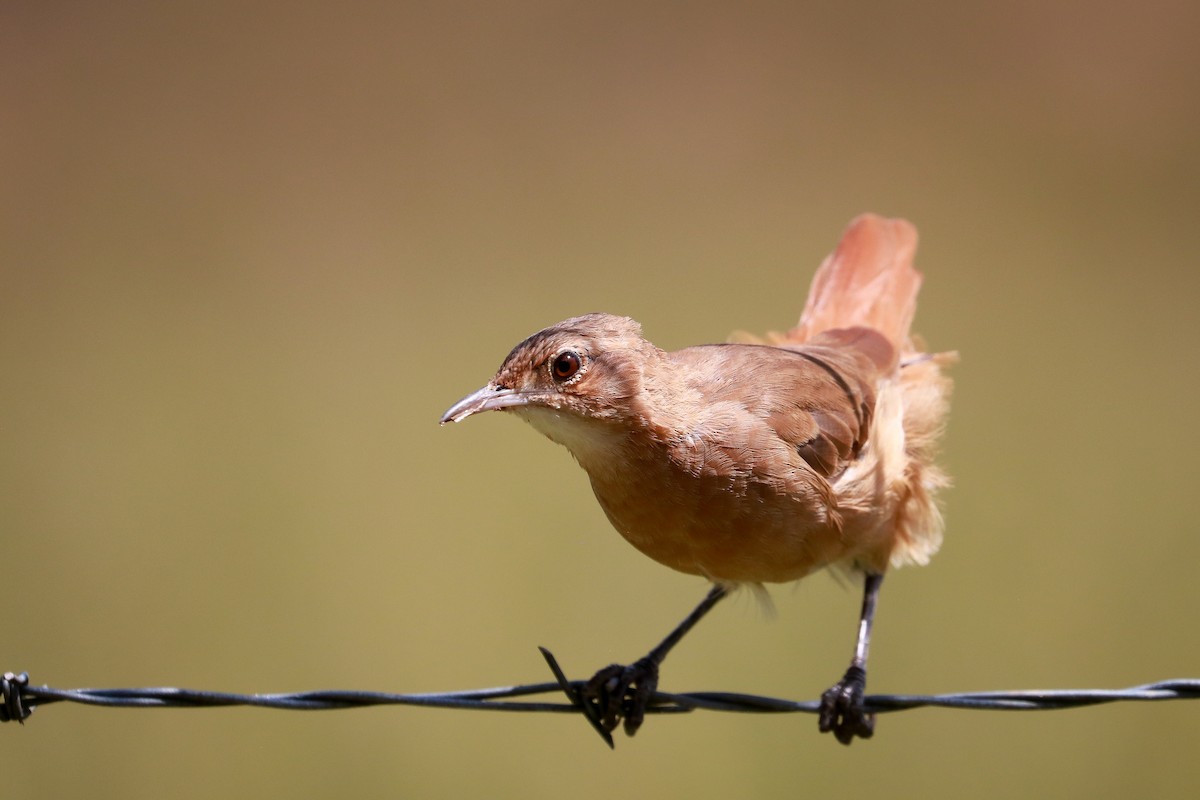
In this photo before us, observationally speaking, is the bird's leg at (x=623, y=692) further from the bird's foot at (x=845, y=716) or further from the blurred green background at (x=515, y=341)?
the blurred green background at (x=515, y=341)

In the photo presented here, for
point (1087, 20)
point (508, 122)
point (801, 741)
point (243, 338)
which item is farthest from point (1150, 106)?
point (243, 338)

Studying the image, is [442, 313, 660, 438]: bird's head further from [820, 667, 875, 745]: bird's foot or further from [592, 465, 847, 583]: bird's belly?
[820, 667, 875, 745]: bird's foot

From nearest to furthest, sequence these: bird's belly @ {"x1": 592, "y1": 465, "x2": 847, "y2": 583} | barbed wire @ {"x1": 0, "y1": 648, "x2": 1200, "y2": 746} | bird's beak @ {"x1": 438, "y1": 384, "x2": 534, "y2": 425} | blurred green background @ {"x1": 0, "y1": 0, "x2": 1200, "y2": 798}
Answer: barbed wire @ {"x1": 0, "y1": 648, "x2": 1200, "y2": 746} → bird's beak @ {"x1": 438, "y1": 384, "x2": 534, "y2": 425} → bird's belly @ {"x1": 592, "y1": 465, "x2": 847, "y2": 583} → blurred green background @ {"x1": 0, "y1": 0, "x2": 1200, "y2": 798}

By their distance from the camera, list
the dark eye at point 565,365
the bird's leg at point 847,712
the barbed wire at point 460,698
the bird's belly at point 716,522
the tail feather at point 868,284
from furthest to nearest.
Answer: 1. the tail feather at point 868,284
2. the bird's leg at point 847,712
3. the bird's belly at point 716,522
4. the dark eye at point 565,365
5. the barbed wire at point 460,698

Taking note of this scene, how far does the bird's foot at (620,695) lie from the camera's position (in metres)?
3.54

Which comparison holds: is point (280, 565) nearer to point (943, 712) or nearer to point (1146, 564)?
point (943, 712)

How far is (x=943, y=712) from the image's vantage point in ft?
17.4

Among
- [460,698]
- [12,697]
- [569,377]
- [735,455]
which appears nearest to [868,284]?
[735,455]

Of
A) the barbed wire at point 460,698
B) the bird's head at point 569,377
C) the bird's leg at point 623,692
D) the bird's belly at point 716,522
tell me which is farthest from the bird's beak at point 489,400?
the bird's leg at point 623,692

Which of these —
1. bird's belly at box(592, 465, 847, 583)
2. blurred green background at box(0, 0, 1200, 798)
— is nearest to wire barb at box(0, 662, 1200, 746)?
bird's belly at box(592, 465, 847, 583)

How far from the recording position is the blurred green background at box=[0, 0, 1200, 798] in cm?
535

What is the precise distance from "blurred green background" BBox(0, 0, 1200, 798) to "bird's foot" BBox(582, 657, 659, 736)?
73.6 inches

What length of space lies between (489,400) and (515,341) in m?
3.66

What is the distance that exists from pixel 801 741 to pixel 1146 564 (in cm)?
196
